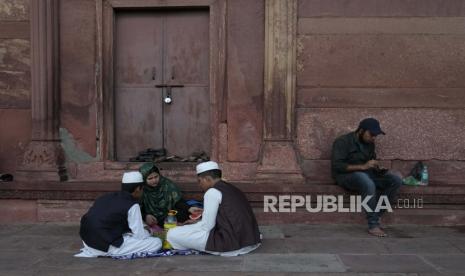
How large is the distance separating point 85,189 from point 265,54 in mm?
3101

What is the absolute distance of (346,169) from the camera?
6137 millimetres

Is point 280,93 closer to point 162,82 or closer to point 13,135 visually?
point 162,82

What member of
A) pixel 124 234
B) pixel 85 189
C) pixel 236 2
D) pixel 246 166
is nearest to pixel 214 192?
pixel 124 234

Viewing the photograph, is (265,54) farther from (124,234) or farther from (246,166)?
(124,234)

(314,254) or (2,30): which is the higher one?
(2,30)

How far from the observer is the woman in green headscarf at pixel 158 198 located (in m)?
5.83

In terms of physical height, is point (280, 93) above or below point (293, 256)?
above

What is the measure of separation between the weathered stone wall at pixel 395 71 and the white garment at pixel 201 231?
7.83ft

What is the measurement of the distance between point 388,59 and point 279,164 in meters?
2.09

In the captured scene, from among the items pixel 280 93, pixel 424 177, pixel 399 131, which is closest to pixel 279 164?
pixel 280 93

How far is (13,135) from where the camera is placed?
7.11 metres

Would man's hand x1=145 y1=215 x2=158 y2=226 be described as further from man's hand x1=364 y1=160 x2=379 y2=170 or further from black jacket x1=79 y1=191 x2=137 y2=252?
man's hand x1=364 y1=160 x2=379 y2=170

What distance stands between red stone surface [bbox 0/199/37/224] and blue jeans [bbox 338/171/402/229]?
13.9 ft

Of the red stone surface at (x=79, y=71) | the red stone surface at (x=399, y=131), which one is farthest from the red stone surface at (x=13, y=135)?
the red stone surface at (x=399, y=131)
